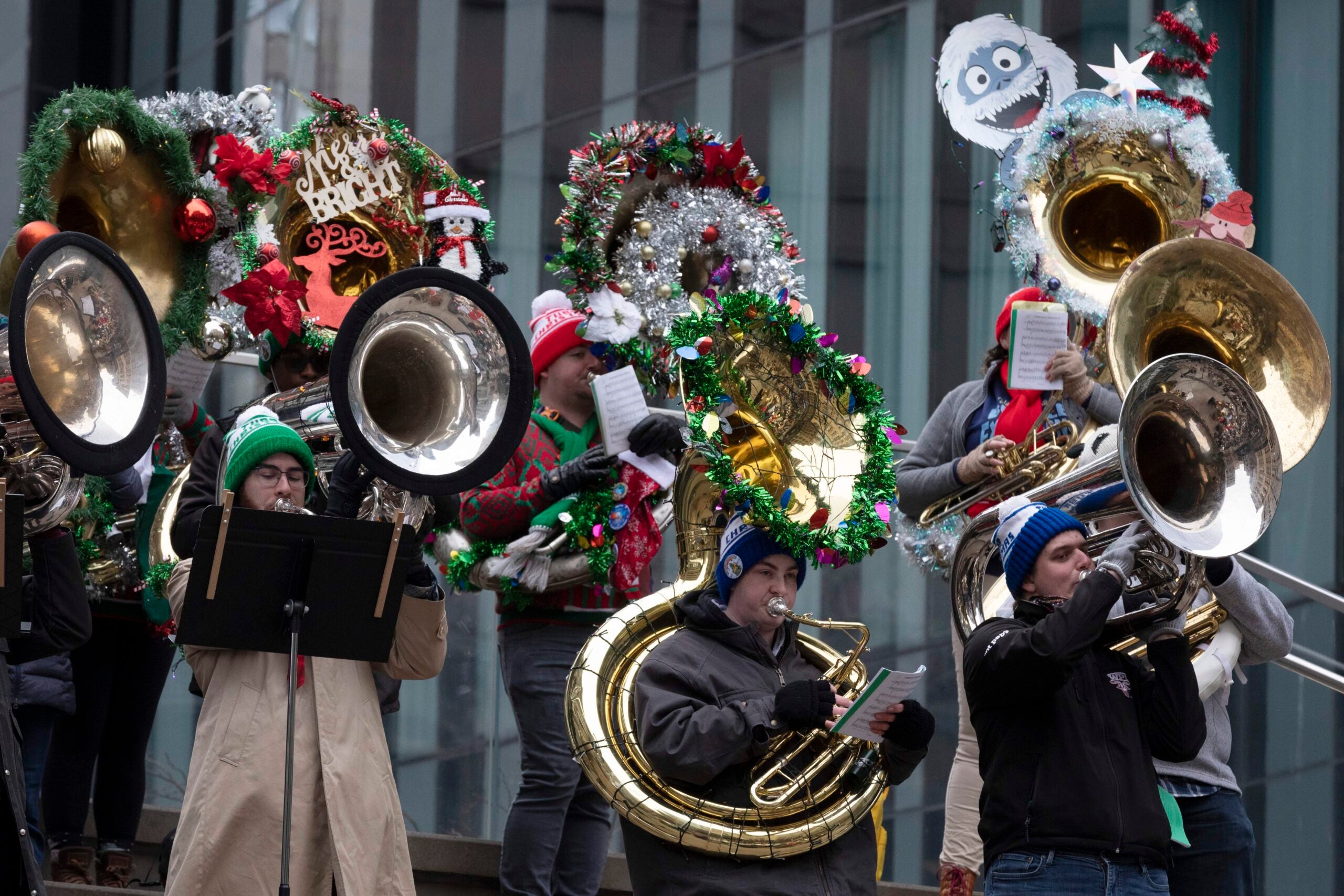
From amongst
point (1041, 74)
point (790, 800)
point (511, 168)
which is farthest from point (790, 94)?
point (790, 800)

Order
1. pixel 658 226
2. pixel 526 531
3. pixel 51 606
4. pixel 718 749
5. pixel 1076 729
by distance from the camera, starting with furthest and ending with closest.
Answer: pixel 658 226 → pixel 526 531 → pixel 51 606 → pixel 718 749 → pixel 1076 729

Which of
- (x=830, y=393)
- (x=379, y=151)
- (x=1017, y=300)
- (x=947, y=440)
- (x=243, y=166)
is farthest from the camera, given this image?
(x=947, y=440)

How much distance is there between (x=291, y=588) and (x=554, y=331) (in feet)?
6.20

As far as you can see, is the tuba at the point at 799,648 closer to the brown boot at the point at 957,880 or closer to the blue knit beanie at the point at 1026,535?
the blue knit beanie at the point at 1026,535

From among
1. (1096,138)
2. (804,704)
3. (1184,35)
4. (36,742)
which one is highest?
(1184,35)

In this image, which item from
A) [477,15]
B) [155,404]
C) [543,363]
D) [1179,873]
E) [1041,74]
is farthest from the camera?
[477,15]

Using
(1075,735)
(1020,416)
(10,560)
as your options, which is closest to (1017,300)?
(1020,416)

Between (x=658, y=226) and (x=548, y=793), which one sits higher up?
(x=658, y=226)

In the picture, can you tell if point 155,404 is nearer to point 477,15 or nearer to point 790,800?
point 790,800

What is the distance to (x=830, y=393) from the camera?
5418 mm

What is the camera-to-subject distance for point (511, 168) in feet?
36.8

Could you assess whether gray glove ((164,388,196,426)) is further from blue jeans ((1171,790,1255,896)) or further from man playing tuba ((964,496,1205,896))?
blue jeans ((1171,790,1255,896))

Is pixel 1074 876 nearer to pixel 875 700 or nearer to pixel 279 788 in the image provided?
pixel 875 700

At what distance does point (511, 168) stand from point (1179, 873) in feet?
23.5
